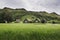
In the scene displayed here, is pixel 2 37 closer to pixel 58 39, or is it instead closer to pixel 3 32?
pixel 3 32

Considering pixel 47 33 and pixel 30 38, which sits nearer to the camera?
pixel 30 38

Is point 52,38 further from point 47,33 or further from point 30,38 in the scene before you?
point 30,38

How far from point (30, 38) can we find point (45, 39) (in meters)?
1.95

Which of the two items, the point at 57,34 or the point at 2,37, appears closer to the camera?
the point at 2,37

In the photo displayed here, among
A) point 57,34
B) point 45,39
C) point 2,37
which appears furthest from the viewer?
point 57,34

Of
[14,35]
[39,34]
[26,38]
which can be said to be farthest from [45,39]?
[14,35]

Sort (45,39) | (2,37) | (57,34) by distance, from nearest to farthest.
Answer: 1. (2,37)
2. (45,39)
3. (57,34)

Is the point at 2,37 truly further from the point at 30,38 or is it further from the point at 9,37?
the point at 30,38

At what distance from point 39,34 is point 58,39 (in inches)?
101

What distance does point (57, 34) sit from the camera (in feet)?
71.7

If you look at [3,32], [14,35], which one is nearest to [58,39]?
[14,35]

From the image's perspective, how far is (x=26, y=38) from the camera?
65.1 ft

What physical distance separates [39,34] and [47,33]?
4.32ft

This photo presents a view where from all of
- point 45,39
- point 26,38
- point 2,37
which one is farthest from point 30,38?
point 2,37
